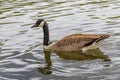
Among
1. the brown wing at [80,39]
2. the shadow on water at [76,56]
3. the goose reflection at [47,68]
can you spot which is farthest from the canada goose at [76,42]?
the goose reflection at [47,68]

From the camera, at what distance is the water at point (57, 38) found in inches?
519

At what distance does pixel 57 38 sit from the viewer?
17703 mm

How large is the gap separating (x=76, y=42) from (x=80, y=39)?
0.27m

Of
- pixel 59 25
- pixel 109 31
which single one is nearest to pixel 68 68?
pixel 109 31

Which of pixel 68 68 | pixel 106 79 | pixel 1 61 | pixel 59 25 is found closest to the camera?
pixel 106 79

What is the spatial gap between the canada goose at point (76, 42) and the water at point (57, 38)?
0.29 m

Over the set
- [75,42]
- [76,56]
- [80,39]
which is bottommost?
[76,56]

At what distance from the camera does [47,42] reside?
16922 mm

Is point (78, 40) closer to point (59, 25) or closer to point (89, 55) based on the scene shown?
point (89, 55)

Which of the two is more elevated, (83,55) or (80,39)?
(80,39)

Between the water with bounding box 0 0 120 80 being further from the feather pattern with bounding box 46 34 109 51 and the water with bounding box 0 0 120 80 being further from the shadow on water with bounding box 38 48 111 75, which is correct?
the feather pattern with bounding box 46 34 109 51

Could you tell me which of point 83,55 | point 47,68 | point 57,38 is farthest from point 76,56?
point 57,38

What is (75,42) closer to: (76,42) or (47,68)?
(76,42)

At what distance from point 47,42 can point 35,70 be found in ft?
11.0
